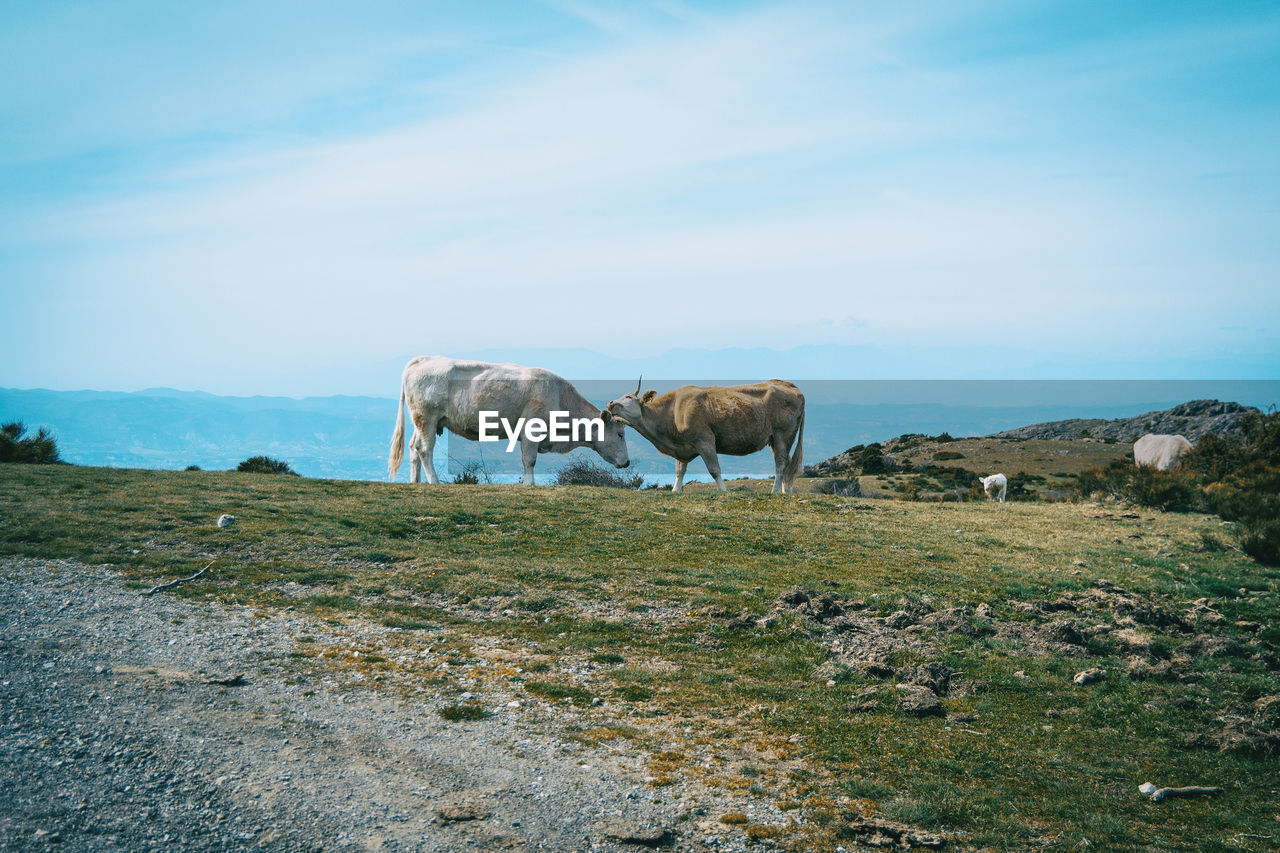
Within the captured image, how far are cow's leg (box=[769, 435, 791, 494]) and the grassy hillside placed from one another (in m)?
5.84

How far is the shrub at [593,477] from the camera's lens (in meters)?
24.2

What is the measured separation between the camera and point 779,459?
2292 cm

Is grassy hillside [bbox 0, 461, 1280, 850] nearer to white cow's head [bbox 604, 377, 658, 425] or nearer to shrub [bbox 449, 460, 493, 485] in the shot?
→ white cow's head [bbox 604, 377, 658, 425]

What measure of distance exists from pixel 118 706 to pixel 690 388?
636 inches

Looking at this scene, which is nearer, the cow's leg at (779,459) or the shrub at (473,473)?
the cow's leg at (779,459)

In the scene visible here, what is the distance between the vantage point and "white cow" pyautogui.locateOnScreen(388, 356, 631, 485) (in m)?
20.9

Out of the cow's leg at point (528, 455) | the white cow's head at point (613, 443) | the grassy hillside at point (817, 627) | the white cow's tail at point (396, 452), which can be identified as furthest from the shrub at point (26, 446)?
the white cow's head at point (613, 443)

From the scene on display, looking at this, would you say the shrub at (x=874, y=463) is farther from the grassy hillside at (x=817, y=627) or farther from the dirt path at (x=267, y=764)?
the dirt path at (x=267, y=764)

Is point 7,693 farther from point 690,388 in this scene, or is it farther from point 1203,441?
point 1203,441

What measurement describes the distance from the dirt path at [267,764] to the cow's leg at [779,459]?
1608cm

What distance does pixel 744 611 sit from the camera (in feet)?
32.6

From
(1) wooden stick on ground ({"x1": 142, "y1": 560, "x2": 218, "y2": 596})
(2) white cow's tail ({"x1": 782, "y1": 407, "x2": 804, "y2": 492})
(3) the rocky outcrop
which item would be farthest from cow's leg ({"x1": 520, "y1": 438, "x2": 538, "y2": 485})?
(3) the rocky outcrop

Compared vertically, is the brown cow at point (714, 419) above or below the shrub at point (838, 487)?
above

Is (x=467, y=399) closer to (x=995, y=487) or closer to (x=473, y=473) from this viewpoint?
(x=473, y=473)
